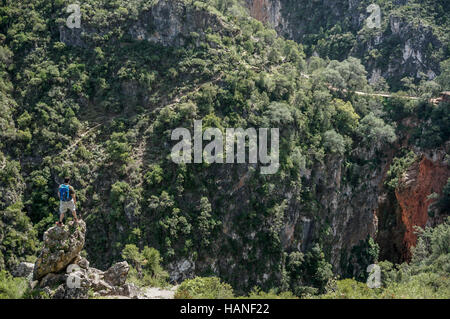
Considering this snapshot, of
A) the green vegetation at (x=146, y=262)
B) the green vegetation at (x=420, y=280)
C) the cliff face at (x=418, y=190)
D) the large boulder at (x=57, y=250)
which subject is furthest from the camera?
the cliff face at (x=418, y=190)

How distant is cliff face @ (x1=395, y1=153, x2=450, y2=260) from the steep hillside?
149 millimetres

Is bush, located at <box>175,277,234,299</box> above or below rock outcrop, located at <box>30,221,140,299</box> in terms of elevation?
below

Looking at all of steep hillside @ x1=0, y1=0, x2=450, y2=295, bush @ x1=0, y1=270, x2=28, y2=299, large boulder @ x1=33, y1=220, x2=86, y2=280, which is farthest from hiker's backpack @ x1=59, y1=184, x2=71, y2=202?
steep hillside @ x1=0, y1=0, x2=450, y2=295

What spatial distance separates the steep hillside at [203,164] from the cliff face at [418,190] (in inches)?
5.9

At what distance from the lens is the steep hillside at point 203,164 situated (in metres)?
45.6

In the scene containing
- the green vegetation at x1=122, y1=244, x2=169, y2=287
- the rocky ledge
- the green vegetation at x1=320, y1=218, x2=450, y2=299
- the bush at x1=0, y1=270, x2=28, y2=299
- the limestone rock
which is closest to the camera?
the bush at x1=0, y1=270, x2=28, y2=299

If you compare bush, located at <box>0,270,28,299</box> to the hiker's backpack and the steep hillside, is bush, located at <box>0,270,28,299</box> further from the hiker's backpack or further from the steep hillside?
the steep hillside

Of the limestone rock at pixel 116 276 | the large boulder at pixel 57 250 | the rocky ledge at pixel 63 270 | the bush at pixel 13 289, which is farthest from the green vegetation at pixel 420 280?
the bush at pixel 13 289

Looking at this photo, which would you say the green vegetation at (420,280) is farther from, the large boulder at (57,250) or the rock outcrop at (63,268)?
the large boulder at (57,250)

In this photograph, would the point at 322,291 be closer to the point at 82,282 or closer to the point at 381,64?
the point at 82,282

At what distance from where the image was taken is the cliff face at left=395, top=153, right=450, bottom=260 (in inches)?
2136

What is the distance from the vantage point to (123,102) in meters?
53.3

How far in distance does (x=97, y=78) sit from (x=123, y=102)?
4.38m
